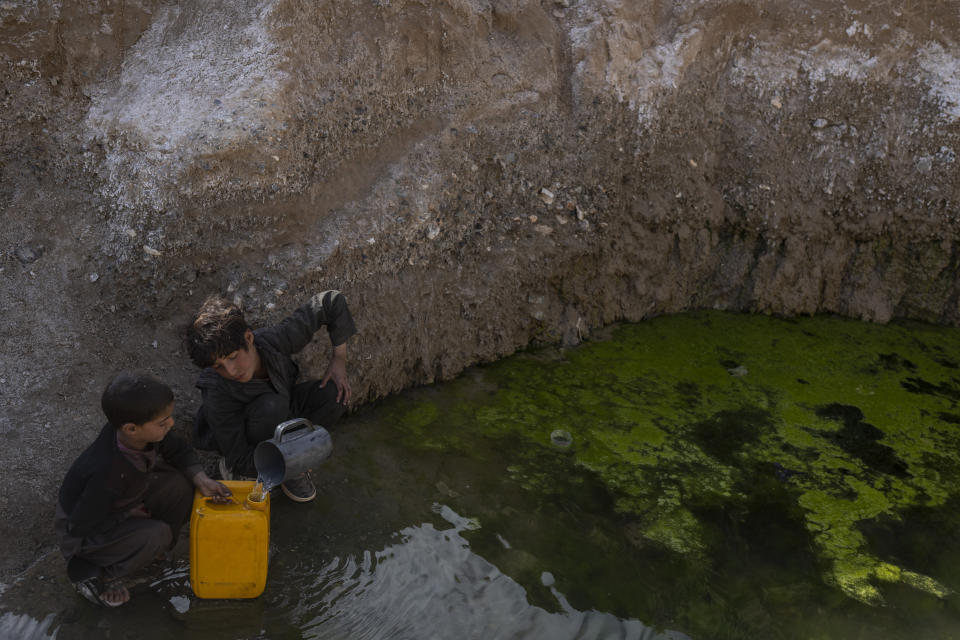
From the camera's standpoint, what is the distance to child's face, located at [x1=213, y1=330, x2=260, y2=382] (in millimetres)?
2307

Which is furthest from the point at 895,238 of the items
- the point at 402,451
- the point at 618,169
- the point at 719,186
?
the point at 402,451

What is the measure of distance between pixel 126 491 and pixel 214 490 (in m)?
0.23

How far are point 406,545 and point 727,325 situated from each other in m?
2.16

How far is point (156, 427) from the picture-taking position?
2.05 metres

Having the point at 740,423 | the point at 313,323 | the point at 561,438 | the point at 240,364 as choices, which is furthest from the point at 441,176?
the point at 740,423

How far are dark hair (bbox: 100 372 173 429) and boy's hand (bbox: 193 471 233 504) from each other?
30 cm

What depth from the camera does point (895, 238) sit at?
3.94 metres

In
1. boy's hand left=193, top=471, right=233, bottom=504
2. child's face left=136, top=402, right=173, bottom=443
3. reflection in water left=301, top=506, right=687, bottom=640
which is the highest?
child's face left=136, top=402, right=173, bottom=443

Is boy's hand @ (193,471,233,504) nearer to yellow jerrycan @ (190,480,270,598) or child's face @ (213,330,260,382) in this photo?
yellow jerrycan @ (190,480,270,598)

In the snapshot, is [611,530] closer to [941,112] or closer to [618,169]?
[618,169]

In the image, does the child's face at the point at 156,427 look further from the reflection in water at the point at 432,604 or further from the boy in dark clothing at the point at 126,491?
the reflection in water at the point at 432,604

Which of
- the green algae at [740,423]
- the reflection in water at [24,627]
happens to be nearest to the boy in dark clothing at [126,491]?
the reflection in water at [24,627]

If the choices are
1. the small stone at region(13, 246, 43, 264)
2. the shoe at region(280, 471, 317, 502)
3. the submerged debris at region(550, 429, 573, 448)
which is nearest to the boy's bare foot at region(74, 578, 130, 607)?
the shoe at region(280, 471, 317, 502)

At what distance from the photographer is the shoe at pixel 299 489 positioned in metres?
2.62
